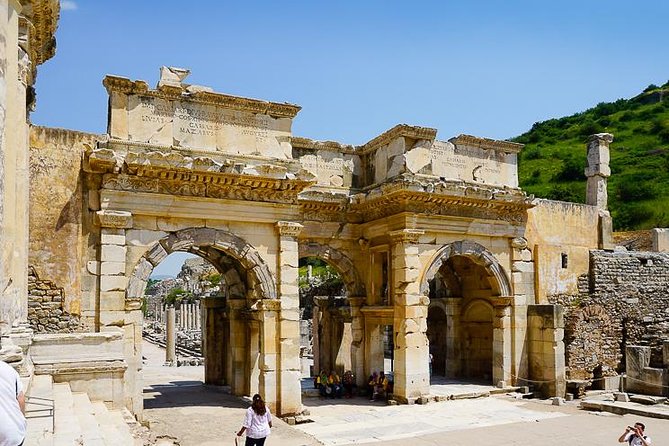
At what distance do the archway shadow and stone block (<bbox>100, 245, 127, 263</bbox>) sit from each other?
4.02m

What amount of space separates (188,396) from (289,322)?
4080 millimetres

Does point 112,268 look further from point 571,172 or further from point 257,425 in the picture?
point 571,172

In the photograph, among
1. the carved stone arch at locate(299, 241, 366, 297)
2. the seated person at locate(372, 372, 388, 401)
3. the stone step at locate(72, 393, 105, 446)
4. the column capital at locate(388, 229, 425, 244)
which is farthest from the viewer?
the carved stone arch at locate(299, 241, 366, 297)

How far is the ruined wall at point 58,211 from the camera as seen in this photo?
12.4 metres

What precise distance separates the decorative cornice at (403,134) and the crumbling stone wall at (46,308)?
29.5ft

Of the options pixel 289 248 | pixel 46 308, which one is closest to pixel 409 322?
pixel 289 248

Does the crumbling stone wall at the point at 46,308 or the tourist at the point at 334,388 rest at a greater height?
the crumbling stone wall at the point at 46,308

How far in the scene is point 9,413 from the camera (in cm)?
379

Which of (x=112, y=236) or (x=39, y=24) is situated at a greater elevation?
(x=39, y=24)

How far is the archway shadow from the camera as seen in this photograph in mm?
15117

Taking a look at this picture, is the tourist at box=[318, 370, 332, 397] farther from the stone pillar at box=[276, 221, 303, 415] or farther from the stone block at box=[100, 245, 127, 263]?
the stone block at box=[100, 245, 127, 263]

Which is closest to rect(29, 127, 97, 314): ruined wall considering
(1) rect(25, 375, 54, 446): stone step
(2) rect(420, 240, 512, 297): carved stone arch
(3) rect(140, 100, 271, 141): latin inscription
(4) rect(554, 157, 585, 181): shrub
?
(3) rect(140, 100, 271, 141): latin inscription

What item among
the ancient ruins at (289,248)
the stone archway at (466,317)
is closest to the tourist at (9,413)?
the ancient ruins at (289,248)

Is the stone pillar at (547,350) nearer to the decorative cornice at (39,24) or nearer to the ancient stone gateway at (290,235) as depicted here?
the ancient stone gateway at (290,235)
